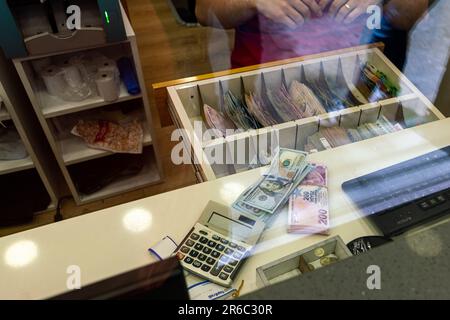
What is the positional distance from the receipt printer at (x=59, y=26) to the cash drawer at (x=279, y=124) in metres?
0.34

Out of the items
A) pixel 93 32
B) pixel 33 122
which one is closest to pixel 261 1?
pixel 93 32

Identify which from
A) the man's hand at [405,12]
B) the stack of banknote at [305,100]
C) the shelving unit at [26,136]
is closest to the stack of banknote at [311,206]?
the stack of banknote at [305,100]

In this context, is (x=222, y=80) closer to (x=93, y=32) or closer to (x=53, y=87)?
(x=93, y=32)

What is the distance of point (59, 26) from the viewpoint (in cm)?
108

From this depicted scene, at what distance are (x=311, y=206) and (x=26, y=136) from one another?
1074 millimetres

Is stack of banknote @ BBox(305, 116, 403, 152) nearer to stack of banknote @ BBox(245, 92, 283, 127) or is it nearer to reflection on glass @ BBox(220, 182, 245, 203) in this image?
stack of banknote @ BBox(245, 92, 283, 127)

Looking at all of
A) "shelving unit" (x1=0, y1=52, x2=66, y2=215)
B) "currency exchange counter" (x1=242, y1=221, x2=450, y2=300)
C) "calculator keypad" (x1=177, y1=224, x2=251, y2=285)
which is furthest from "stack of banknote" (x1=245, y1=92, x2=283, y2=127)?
"shelving unit" (x1=0, y1=52, x2=66, y2=215)

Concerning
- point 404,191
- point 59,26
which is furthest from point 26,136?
point 404,191

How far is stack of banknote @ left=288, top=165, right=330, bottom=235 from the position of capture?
0.58 meters

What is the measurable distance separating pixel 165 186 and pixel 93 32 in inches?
27.5

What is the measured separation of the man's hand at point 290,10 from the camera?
90 centimetres

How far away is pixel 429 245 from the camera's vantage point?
26cm

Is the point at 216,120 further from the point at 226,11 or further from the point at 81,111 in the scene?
the point at 81,111

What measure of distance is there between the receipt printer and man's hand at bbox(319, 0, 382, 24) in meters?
0.57
